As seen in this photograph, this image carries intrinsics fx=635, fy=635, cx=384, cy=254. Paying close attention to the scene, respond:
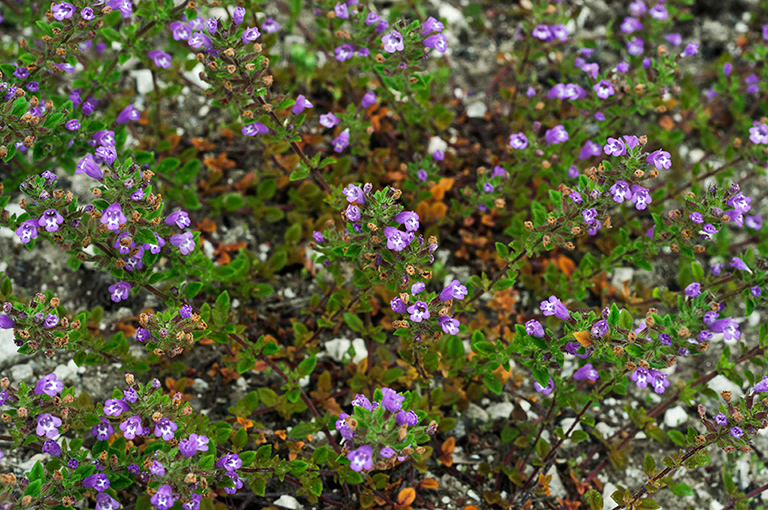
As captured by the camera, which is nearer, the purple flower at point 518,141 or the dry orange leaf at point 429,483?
the dry orange leaf at point 429,483

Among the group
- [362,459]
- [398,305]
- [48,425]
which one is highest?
[398,305]

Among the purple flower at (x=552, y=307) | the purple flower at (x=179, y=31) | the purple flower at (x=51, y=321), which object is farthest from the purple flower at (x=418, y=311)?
the purple flower at (x=179, y=31)

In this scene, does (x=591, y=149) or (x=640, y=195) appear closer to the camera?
(x=640, y=195)

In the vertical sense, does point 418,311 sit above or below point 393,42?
below

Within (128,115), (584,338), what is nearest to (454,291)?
(584,338)

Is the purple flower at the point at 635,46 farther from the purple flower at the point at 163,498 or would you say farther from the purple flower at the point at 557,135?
the purple flower at the point at 163,498

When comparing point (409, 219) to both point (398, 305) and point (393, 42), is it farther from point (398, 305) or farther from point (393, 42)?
point (393, 42)

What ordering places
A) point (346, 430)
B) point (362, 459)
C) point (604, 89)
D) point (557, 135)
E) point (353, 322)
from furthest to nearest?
point (557, 135), point (604, 89), point (353, 322), point (346, 430), point (362, 459)
